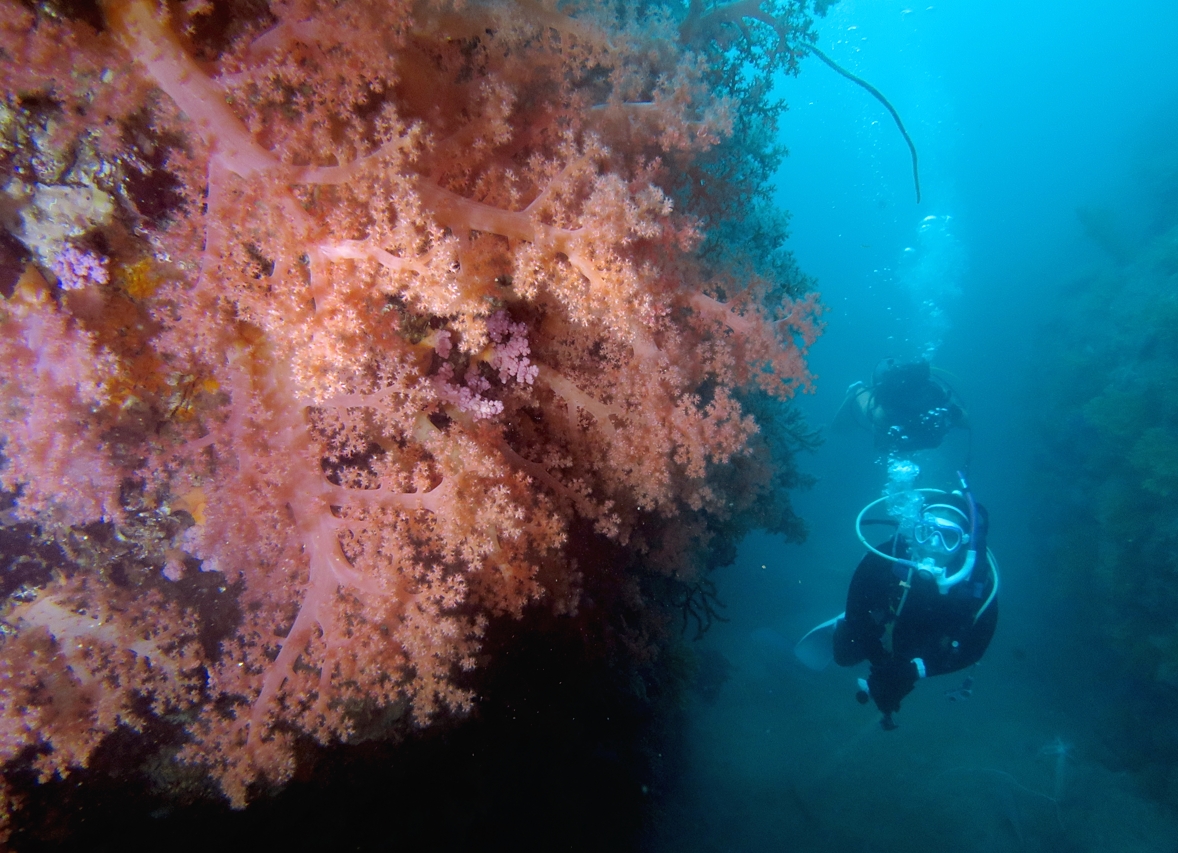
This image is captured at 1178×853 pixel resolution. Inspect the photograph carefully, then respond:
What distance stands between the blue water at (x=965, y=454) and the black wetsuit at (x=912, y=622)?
3468 millimetres

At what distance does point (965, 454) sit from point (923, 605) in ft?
75.0

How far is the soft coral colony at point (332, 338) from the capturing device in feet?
6.58

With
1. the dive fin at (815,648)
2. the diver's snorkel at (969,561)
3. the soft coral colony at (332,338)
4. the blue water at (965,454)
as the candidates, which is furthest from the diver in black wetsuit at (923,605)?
the soft coral colony at (332,338)

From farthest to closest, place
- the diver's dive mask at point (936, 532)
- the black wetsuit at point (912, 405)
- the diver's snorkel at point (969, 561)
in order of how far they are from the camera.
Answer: the black wetsuit at point (912, 405) < the diver's dive mask at point (936, 532) < the diver's snorkel at point (969, 561)

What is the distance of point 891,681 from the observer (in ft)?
24.3

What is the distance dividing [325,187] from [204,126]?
0.53 m

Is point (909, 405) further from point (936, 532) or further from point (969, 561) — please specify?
point (969, 561)

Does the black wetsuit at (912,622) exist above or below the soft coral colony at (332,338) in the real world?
Result: above

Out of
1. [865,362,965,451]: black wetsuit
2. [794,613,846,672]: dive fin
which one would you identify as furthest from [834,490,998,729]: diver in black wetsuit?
[865,362,965,451]: black wetsuit

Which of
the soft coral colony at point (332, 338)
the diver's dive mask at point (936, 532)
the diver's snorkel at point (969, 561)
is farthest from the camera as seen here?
the diver's dive mask at point (936, 532)

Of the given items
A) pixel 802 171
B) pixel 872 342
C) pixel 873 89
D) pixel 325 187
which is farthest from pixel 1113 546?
pixel 802 171

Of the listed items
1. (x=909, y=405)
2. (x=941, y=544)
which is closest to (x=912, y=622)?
(x=941, y=544)

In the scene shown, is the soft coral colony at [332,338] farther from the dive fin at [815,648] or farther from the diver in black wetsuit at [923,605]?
the dive fin at [815,648]

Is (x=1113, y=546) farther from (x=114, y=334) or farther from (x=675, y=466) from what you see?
(x=114, y=334)
